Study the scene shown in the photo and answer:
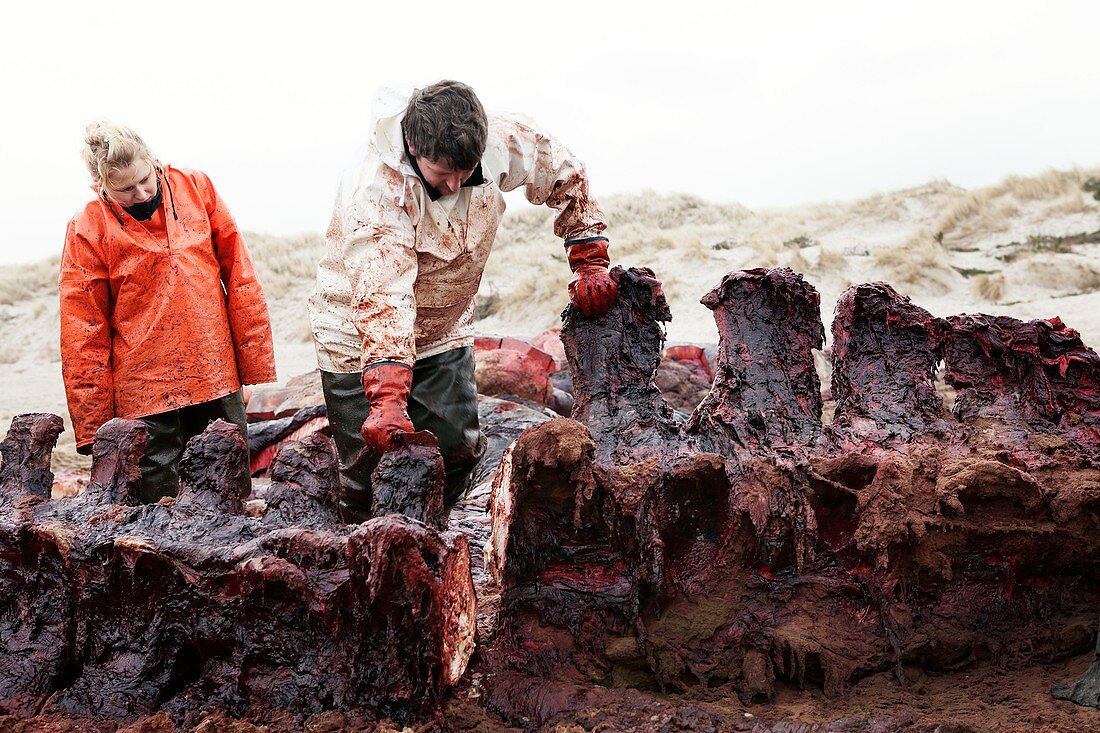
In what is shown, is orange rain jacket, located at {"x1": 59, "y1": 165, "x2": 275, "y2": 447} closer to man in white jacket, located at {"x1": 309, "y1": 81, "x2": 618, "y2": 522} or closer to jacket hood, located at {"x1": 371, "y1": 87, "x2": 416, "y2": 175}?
man in white jacket, located at {"x1": 309, "y1": 81, "x2": 618, "y2": 522}

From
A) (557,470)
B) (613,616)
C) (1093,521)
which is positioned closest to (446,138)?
(557,470)

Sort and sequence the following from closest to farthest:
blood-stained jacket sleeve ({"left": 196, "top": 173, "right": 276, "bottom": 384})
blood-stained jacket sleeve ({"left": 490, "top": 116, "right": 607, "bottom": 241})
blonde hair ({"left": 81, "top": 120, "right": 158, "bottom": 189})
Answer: blood-stained jacket sleeve ({"left": 490, "top": 116, "right": 607, "bottom": 241}) < blonde hair ({"left": 81, "top": 120, "right": 158, "bottom": 189}) < blood-stained jacket sleeve ({"left": 196, "top": 173, "right": 276, "bottom": 384})

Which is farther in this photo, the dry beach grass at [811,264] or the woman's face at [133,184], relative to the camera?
the dry beach grass at [811,264]

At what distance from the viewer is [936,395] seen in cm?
288

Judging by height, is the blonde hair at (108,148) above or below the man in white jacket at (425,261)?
above

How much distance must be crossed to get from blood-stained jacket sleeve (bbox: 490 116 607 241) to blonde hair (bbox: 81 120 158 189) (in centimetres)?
154

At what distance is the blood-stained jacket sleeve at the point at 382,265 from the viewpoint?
3256 mm

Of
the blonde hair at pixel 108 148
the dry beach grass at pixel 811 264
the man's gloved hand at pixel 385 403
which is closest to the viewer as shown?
the man's gloved hand at pixel 385 403

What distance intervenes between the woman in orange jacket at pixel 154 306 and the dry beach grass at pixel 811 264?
452 cm

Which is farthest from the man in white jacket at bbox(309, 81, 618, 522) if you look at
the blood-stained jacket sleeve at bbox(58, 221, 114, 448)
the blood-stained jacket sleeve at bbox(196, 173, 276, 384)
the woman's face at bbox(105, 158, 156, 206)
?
the blood-stained jacket sleeve at bbox(58, 221, 114, 448)

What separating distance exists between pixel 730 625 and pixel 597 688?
0.40m

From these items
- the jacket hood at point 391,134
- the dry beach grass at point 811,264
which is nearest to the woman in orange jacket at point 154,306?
the jacket hood at point 391,134

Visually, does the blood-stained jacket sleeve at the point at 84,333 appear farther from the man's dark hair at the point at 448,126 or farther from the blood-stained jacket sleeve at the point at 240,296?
the man's dark hair at the point at 448,126

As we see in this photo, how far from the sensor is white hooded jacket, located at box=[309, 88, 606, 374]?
10.9ft
